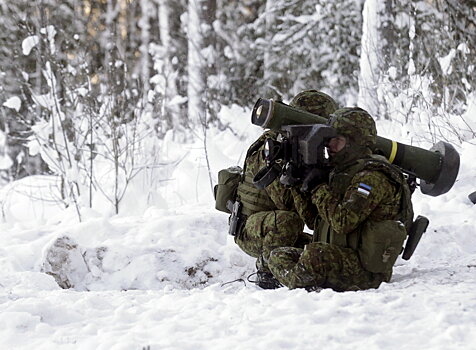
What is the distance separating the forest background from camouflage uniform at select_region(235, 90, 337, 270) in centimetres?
235

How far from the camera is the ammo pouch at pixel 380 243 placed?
3.13 m

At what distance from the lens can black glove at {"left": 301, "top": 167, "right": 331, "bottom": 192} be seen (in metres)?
3.13

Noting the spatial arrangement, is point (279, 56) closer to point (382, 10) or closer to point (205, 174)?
point (382, 10)

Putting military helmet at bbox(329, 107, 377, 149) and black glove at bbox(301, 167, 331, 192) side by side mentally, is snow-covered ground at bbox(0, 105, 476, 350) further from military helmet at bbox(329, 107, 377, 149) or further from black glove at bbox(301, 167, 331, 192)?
military helmet at bbox(329, 107, 377, 149)

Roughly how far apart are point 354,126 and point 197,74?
7735 millimetres

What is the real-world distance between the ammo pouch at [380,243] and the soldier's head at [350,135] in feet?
1.29

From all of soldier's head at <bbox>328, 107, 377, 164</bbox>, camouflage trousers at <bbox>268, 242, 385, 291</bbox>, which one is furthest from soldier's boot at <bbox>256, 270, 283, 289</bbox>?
soldier's head at <bbox>328, 107, 377, 164</bbox>

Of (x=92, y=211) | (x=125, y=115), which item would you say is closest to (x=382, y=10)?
(x=125, y=115)

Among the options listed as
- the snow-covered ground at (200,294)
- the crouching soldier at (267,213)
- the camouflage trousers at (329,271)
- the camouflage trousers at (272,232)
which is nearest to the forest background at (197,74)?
the snow-covered ground at (200,294)

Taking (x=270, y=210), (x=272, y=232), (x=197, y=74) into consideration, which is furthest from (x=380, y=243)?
(x=197, y=74)

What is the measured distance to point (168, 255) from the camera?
465cm

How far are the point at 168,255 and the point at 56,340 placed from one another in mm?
2395

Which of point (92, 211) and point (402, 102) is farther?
point (402, 102)

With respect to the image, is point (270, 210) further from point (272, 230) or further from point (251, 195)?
point (272, 230)
